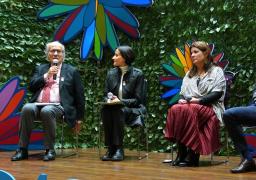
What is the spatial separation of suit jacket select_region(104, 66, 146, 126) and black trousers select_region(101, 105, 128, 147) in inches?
2.5

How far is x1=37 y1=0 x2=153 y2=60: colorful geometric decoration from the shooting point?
5543 millimetres

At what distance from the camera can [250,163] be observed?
317 centimetres

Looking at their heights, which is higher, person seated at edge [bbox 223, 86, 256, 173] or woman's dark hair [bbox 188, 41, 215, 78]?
woman's dark hair [bbox 188, 41, 215, 78]

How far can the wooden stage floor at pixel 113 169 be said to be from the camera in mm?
2908

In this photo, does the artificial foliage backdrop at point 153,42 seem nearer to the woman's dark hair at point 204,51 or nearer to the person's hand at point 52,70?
the woman's dark hair at point 204,51

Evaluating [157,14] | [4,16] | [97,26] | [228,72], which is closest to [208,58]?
[228,72]

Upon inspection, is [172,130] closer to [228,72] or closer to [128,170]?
[128,170]

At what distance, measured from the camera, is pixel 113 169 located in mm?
3344

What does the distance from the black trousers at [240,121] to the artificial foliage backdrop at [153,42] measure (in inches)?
49.4

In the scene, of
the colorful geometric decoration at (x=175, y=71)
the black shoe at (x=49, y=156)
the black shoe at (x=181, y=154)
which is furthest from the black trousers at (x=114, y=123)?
the colorful geometric decoration at (x=175, y=71)

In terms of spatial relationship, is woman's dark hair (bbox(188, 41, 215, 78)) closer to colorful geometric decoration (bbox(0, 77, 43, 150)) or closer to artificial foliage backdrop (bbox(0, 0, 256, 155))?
artificial foliage backdrop (bbox(0, 0, 256, 155))

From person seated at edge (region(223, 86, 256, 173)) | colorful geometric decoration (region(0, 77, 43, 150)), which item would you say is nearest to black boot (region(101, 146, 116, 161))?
person seated at edge (region(223, 86, 256, 173))

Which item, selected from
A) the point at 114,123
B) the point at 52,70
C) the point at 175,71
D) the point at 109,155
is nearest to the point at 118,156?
the point at 109,155

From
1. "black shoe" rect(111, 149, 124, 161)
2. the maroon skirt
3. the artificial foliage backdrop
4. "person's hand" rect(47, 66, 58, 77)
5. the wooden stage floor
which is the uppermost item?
the artificial foliage backdrop
